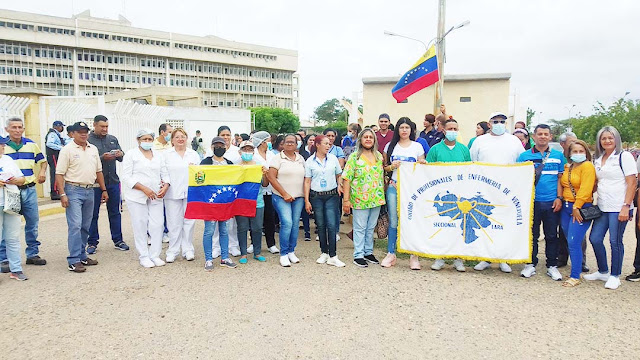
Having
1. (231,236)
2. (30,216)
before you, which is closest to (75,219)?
(30,216)

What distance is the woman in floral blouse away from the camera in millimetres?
6004

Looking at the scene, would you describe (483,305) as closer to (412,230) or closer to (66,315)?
(412,230)

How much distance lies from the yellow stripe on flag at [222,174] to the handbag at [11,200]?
2.08m

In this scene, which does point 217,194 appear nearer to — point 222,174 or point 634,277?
point 222,174

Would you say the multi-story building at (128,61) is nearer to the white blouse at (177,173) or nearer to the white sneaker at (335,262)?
the white blouse at (177,173)

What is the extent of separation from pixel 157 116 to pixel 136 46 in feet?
275

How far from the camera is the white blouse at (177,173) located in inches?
249

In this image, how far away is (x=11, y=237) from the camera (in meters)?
5.71

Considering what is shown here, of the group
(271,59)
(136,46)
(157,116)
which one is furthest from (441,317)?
(271,59)

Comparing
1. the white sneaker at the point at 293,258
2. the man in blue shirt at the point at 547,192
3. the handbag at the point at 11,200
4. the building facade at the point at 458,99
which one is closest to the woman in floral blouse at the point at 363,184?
the white sneaker at the point at 293,258

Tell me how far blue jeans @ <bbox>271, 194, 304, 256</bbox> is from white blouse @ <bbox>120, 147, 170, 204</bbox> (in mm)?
1608

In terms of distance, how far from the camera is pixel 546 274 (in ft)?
19.2

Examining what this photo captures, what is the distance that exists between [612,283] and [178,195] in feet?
18.3

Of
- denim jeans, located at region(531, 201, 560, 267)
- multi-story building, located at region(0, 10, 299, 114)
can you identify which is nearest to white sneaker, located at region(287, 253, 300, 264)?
denim jeans, located at region(531, 201, 560, 267)
